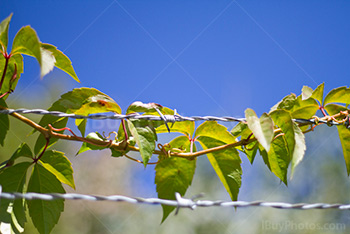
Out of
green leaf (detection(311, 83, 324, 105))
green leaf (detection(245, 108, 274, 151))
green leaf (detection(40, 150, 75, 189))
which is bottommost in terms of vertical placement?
green leaf (detection(40, 150, 75, 189))

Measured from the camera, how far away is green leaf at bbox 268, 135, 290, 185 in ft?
1.44

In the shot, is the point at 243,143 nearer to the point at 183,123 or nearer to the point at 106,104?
the point at 183,123

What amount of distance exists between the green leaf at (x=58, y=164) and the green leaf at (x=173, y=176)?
0.12 m

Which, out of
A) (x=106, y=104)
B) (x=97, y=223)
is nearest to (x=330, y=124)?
(x=106, y=104)

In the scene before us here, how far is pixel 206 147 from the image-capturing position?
1.52 ft

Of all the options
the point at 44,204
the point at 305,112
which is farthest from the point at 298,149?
the point at 44,204

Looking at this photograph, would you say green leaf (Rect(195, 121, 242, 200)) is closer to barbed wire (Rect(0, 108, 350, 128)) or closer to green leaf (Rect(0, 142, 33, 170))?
barbed wire (Rect(0, 108, 350, 128))

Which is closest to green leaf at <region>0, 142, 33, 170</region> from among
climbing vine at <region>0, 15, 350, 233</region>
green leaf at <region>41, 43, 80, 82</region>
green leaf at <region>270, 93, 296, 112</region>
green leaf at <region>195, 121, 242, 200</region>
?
climbing vine at <region>0, 15, 350, 233</region>

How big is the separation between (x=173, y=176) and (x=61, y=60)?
205 millimetres

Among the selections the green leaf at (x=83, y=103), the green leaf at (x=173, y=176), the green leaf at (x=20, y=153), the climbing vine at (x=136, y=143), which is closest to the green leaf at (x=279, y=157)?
the climbing vine at (x=136, y=143)

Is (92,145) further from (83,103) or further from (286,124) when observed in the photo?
(286,124)

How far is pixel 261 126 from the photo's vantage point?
14.5 inches

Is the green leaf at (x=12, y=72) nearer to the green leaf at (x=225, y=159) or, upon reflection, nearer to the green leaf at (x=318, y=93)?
the green leaf at (x=225, y=159)

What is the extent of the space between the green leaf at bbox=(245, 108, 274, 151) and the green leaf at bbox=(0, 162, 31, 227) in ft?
0.97
